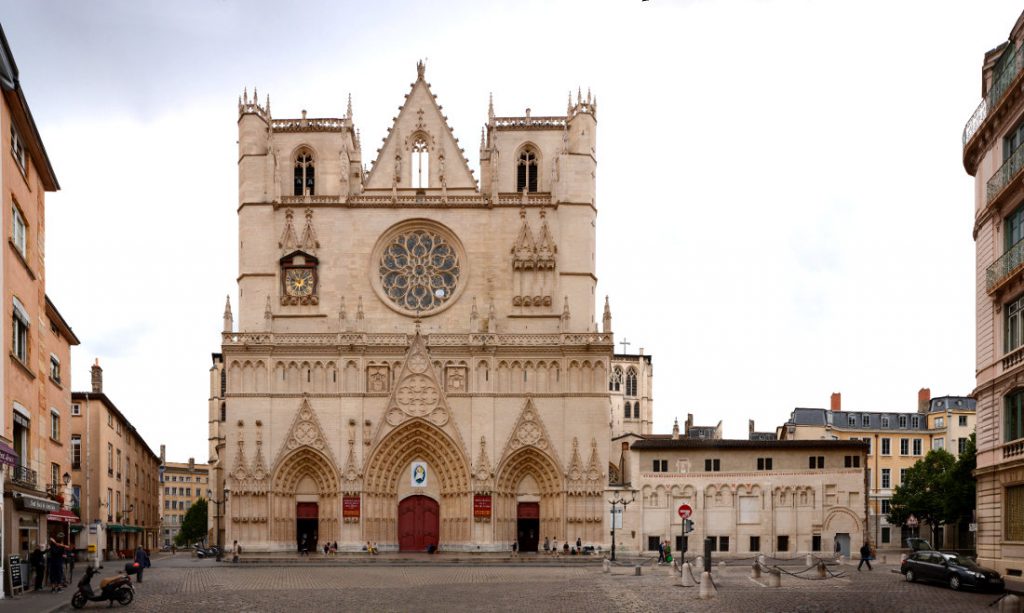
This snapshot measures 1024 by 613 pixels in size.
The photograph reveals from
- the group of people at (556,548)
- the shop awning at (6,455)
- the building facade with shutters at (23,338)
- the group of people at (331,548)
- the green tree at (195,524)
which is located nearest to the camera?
the shop awning at (6,455)

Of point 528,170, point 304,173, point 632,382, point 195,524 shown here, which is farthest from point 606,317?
point 195,524

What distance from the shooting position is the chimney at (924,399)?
10525cm

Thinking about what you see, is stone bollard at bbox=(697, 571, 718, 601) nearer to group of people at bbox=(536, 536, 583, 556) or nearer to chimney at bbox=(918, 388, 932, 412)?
group of people at bbox=(536, 536, 583, 556)

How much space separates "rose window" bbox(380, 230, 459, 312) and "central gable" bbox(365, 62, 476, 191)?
3751 millimetres

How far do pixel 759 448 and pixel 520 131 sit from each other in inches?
1004

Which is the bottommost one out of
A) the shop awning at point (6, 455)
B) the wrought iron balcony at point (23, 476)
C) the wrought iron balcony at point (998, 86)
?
the wrought iron balcony at point (23, 476)

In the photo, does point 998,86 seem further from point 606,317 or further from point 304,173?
→ point 304,173

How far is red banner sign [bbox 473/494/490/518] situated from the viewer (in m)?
71.9

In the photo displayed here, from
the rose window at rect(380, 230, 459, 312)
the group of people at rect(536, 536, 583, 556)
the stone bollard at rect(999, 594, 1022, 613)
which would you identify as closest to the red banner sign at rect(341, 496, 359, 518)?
the group of people at rect(536, 536, 583, 556)

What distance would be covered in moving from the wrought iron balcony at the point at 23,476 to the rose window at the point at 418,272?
3584 centimetres

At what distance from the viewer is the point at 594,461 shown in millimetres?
72375

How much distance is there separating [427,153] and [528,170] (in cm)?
674

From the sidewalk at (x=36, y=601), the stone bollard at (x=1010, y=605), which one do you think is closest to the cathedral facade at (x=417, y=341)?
the sidewalk at (x=36, y=601)

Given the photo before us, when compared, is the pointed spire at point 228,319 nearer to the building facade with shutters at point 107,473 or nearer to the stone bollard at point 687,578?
Result: the building facade with shutters at point 107,473
